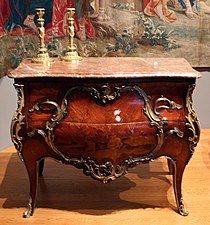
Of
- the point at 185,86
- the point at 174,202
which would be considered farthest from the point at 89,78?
the point at 174,202

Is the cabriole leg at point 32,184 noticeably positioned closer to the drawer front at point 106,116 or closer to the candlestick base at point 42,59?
the drawer front at point 106,116

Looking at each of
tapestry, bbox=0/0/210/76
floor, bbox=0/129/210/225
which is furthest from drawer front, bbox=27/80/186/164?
tapestry, bbox=0/0/210/76

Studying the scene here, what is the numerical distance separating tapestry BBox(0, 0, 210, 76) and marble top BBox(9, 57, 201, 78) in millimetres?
870

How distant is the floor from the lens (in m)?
2.34

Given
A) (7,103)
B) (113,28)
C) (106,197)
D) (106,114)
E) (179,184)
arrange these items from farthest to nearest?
(7,103), (113,28), (106,197), (179,184), (106,114)

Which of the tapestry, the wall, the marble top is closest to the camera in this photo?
the marble top

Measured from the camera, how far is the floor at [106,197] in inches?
92.0

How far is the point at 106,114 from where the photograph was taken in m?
2.15

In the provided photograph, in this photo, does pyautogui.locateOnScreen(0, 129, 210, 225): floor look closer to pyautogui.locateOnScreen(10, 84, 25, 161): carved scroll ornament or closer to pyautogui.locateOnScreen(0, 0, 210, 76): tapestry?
pyautogui.locateOnScreen(10, 84, 25, 161): carved scroll ornament

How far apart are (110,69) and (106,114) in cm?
25

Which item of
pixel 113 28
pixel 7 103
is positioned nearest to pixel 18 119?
pixel 7 103

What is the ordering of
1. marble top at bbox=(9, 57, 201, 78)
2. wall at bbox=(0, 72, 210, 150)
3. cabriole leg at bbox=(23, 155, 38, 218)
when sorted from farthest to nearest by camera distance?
wall at bbox=(0, 72, 210, 150)
cabriole leg at bbox=(23, 155, 38, 218)
marble top at bbox=(9, 57, 201, 78)

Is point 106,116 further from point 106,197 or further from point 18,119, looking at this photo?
point 106,197

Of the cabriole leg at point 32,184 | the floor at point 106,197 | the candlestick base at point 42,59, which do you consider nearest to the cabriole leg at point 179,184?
the floor at point 106,197
